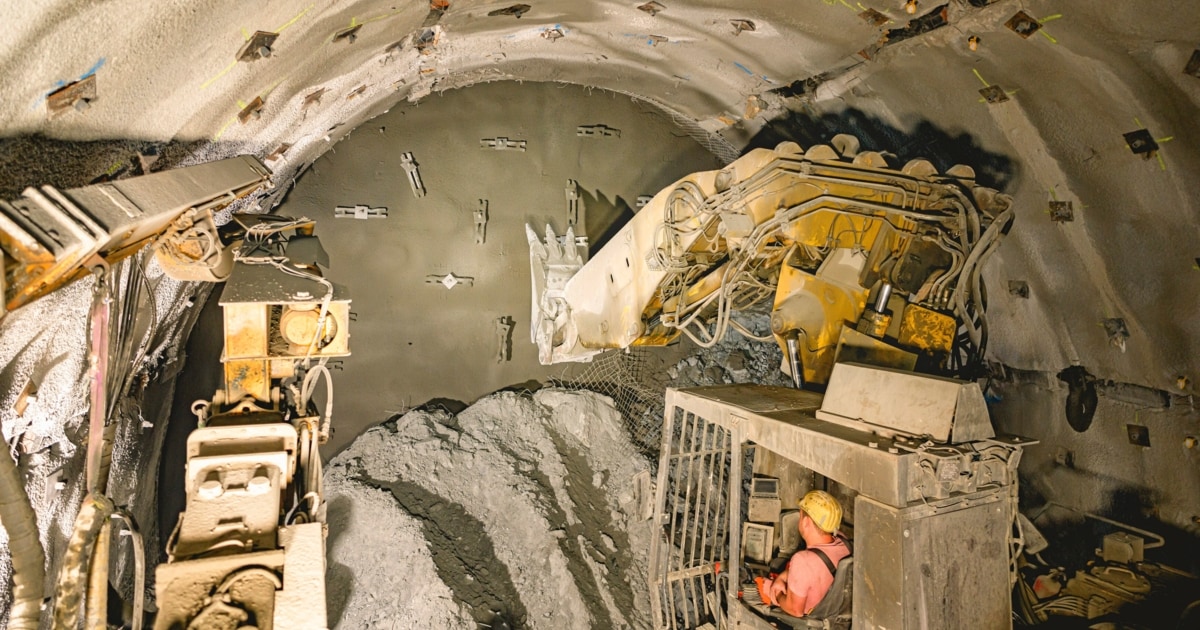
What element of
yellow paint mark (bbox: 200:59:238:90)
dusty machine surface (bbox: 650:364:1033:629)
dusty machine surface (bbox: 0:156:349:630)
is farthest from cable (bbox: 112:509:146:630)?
dusty machine surface (bbox: 650:364:1033:629)

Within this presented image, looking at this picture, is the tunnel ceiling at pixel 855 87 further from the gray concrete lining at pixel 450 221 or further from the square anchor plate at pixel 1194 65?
the gray concrete lining at pixel 450 221

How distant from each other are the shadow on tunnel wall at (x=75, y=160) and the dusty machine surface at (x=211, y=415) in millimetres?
336

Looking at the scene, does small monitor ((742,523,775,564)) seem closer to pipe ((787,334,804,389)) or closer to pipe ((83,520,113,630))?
pipe ((787,334,804,389))

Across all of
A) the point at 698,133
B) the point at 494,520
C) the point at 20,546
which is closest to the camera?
the point at 20,546

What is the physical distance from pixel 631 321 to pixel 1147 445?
158 inches

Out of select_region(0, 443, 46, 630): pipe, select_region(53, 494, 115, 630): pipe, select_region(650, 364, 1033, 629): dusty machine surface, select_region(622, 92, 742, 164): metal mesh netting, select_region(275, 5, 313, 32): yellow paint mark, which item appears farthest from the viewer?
select_region(622, 92, 742, 164): metal mesh netting

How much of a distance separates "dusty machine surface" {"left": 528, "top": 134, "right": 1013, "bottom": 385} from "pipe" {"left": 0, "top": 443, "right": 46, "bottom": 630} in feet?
10.8

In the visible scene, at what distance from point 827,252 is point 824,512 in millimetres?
1784

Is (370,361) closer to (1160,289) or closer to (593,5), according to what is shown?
(593,5)

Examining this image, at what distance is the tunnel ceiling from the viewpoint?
251 cm

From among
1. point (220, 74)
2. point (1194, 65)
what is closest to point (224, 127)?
point (220, 74)

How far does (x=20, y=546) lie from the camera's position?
1.81m

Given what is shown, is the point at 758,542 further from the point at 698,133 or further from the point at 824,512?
the point at 698,133

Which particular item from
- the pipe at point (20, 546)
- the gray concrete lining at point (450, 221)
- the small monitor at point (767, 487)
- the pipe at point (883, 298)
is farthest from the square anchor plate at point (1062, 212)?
the pipe at point (20, 546)
